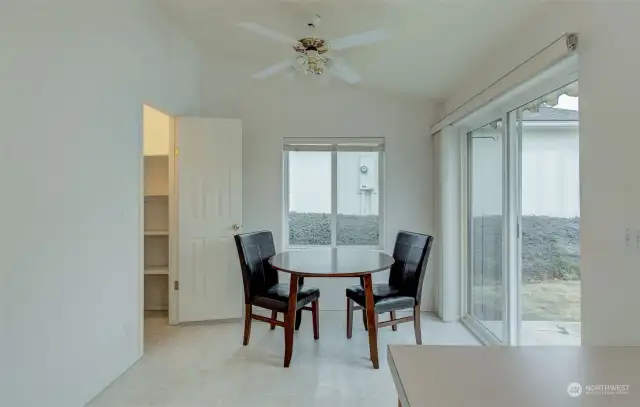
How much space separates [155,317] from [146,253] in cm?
70

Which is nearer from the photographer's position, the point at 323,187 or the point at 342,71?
the point at 342,71

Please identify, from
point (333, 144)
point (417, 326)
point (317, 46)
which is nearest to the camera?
point (317, 46)

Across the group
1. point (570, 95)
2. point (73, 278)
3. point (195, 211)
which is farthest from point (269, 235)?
point (570, 95)

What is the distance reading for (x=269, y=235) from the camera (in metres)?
3.75

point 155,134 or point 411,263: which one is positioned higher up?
point 155,134

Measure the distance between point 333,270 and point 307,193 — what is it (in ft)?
5.62

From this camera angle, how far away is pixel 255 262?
3.37 meters

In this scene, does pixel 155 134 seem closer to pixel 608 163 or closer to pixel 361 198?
pixel 361 198

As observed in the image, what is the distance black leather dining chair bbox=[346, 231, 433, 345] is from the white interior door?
1.32m

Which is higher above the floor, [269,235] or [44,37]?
[44,37]

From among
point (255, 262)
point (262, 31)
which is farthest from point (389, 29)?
point (255, 262)

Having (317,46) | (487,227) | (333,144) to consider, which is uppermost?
(317,46)

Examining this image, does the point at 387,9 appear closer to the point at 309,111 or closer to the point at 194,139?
the point at 309,111

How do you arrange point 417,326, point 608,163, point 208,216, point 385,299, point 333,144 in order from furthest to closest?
point 333,144 → point 208,216 → point 417,326 → point 385,299 → point 608,163
